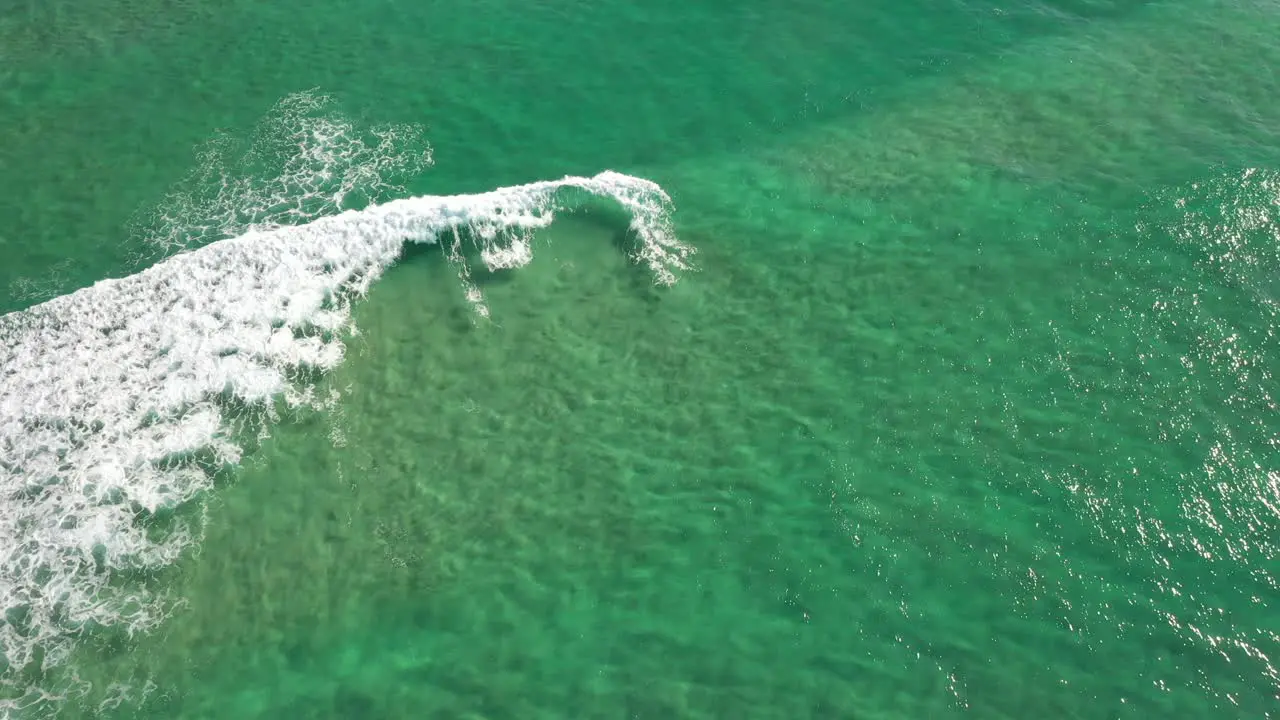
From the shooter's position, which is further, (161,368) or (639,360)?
(639,360)

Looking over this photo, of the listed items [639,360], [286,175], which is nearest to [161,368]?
[286,175]

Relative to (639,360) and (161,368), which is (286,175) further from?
(639,360)

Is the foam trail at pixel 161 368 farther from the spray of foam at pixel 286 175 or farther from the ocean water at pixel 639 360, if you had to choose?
the spray of foam at pixel 286 175

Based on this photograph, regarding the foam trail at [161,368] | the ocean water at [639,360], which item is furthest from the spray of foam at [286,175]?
the foam trail at [161,368]

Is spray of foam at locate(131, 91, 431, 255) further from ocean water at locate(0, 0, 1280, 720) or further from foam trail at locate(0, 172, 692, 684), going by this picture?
foam trail at locate(0, 172, 692, 684)

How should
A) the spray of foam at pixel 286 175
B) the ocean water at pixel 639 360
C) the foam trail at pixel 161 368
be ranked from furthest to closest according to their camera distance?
1. the spray of foam at pixel 286 175
2. the foam trail at pixel 161 368
3. the ocean water at pixel 639 360
